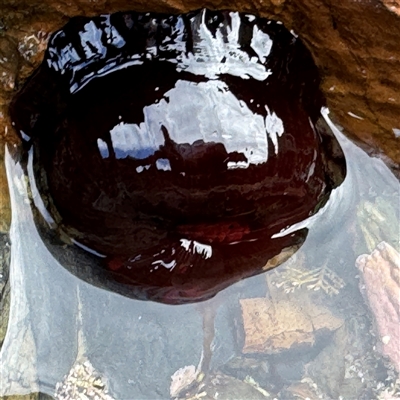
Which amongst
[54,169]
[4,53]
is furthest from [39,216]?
[4,53]

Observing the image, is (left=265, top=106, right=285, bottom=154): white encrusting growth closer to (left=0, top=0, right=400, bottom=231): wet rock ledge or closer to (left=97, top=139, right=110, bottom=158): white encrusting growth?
(left=0, top=0, right=400, bottom=231): wet rock ledge

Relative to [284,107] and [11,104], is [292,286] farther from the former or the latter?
[11,104]

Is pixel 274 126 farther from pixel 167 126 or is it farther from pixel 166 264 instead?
pixel 166 264

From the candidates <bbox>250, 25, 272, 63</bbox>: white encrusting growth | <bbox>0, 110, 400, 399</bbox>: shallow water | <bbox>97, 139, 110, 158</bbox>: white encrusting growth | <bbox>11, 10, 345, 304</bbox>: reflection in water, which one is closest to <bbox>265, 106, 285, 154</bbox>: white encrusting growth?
<bbox>11, 10, 345, 304</bbox>: reflection in water

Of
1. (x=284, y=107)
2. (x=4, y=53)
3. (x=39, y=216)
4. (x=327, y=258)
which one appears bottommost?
(x=327, y=258)

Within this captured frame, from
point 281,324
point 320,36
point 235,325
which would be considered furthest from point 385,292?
point 320,36

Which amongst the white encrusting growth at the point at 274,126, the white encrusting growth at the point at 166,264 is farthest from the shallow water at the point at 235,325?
the white encrusting growth at the point at 274,126

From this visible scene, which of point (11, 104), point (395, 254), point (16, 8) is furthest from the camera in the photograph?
point (395, 254)
